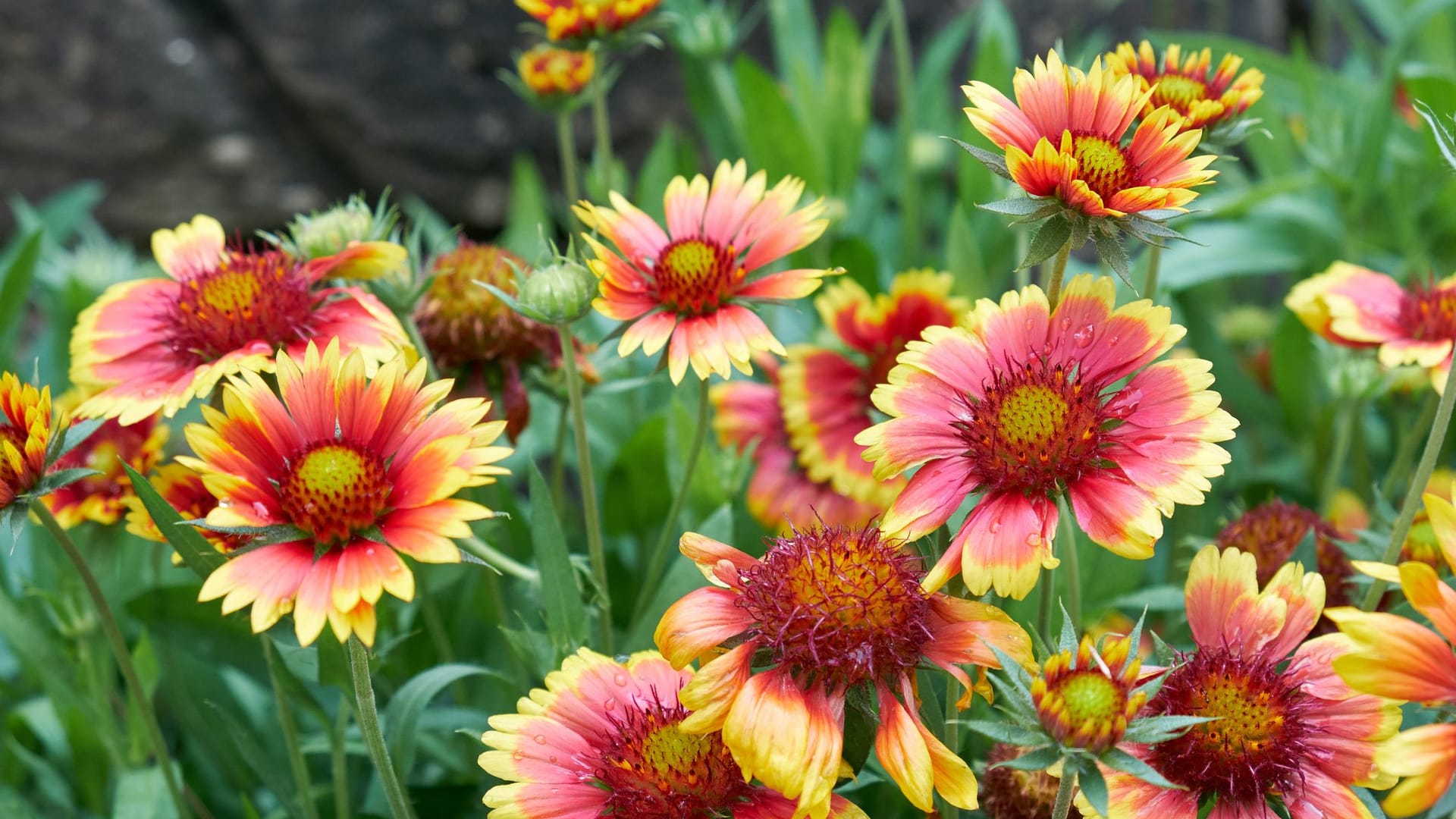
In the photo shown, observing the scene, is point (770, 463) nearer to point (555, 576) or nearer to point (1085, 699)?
point (555, 576)

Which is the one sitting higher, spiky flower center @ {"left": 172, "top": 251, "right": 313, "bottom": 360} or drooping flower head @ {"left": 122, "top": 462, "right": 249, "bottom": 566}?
spiky flower center @ {"left": 172, "top": 251, "right": 313, "bottom": 360}

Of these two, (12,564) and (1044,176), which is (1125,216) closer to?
(1044,176)

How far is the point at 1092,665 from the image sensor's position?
709 mm

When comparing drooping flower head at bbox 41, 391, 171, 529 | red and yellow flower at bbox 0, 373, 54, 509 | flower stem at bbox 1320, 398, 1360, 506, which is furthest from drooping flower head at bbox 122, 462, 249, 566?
flower stem at bbox 1320, 398, 1360, 506

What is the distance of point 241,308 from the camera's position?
99 centimetres

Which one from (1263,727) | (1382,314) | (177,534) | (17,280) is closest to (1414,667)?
(1263,727)

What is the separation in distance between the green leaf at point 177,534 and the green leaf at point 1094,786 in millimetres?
619

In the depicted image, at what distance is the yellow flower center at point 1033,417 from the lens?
79 centimetres

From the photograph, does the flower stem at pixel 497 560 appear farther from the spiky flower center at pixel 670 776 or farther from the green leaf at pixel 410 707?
the spiky flower center at pixel 670 776

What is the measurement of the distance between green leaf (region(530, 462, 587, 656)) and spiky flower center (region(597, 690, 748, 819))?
17 cm

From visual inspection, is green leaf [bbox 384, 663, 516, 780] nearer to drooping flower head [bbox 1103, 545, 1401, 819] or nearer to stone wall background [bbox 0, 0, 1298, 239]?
drooping flower head [bbox 1103, 545, 1401, 819]

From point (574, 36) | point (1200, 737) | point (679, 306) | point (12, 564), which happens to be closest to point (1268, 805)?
point (1200, 737)

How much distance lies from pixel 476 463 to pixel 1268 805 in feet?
1.84

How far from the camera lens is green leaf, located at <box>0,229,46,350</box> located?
1.65 meters
